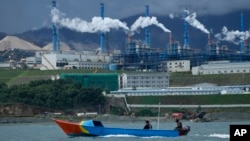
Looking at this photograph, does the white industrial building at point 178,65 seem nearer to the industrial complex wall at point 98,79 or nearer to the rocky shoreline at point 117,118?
the industrial complex wall at point 98,79

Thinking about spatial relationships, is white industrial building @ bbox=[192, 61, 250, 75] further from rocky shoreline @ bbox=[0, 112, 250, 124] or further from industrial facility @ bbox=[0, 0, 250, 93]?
rocky shoreline @ bbox=[0, 112, 250, 124]

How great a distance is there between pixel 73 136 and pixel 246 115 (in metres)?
46.6

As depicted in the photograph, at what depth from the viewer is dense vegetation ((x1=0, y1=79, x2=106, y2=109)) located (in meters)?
90.9

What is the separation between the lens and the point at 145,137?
4109cm

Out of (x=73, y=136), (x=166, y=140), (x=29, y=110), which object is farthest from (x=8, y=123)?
(x=166, y=140)

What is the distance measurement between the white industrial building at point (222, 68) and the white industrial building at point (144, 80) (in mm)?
8484

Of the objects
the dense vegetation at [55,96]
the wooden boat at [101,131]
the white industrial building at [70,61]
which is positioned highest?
the white industrial building at [70,61]

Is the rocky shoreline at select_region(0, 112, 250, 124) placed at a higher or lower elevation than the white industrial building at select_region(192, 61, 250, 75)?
lower

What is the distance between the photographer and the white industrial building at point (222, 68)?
402 feet

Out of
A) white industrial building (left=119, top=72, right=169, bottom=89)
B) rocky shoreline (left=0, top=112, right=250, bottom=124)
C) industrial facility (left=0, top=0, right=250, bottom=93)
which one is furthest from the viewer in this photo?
industrial facility (left=0, top=0, right=250, bottom=93)

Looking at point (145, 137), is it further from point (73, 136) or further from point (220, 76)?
point (220, 76)

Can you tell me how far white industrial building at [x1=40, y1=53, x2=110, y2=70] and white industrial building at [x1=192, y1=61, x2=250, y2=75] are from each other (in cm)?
2215

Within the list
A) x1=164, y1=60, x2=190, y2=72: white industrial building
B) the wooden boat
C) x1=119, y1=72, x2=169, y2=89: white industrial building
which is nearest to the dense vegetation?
x1=119, y1=72, x2=169, y2=89: white industrial building

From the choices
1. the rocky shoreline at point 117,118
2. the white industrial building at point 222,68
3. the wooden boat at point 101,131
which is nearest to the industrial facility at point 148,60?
the white industrial building at point 222,68
